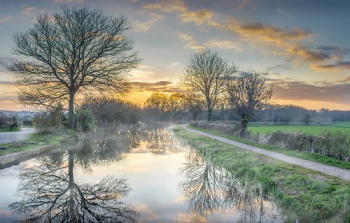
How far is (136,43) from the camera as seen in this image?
89.8 ft

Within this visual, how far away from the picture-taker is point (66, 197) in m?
8.99

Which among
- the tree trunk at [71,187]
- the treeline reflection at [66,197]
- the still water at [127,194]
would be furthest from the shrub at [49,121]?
the treeline reflection at [66,197]

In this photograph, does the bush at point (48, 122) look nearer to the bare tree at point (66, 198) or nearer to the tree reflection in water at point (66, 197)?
the tree reflection in water at point (66, 197)

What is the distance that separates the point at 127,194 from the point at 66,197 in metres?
1.91

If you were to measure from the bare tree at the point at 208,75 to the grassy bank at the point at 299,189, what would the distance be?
31.2m

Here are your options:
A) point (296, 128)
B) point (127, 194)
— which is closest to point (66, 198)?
point (127, 194)

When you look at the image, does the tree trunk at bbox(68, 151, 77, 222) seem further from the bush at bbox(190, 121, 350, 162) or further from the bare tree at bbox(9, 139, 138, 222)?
the bush at bbox(190, 121, 350, 162)

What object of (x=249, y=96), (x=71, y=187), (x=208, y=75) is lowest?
(x=71, y=187)

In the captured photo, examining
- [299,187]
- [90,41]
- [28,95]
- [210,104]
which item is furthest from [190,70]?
[299,187]

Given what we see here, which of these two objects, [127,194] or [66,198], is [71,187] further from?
[127,194]

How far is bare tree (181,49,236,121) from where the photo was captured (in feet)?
143

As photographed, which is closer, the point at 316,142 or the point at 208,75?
the point at 316,142

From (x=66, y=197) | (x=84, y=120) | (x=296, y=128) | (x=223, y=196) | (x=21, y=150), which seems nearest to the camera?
(x=66, y=197)

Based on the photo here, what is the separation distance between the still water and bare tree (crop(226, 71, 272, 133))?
10.1 meters
